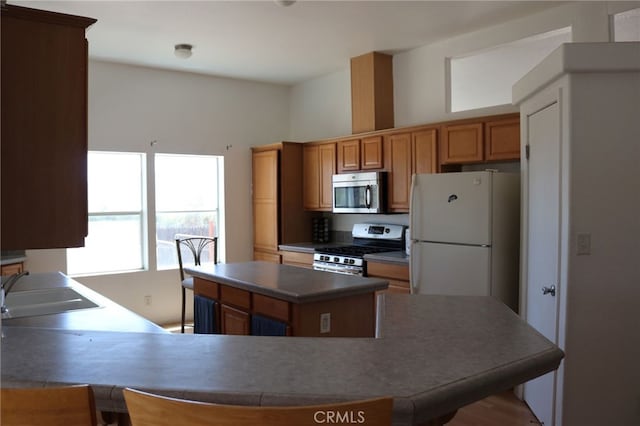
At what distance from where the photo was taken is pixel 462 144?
4074mm

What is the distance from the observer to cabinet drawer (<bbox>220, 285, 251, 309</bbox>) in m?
3.12

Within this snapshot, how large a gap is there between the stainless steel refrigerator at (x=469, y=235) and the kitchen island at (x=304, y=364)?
81.1 inches

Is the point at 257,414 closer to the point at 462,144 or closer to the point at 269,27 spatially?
the point at 462,144

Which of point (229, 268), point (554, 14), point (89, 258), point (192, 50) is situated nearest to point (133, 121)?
point (192, 50)

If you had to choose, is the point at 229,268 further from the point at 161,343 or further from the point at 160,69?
the point at 160,69

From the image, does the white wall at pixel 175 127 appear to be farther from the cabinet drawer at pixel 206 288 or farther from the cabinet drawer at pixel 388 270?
the cabinet drawer at pixel 388 270

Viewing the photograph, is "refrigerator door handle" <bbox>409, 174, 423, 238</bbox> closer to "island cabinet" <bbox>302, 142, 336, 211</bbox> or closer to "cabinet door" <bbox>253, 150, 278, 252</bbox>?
"island cabinet" <bbox>302, 142, 336, 211</bbox>

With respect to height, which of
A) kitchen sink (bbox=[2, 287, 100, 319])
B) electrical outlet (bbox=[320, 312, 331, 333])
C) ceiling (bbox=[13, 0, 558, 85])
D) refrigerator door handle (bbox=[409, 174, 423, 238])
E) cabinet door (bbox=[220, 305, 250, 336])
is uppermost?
ceiling (bbox=[13, 0, 558, 85])

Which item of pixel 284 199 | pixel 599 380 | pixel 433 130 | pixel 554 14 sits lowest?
pixel 599 380

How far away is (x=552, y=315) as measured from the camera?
2.65 metres

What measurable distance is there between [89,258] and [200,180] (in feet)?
4.91

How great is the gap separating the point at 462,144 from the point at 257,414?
3.65 metres

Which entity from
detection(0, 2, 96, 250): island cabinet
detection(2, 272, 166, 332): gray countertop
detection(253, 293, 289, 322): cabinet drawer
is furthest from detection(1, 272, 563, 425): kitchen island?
detection(253, 293, 289, 322): cabinet drawer

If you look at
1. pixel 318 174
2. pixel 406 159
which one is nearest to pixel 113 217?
pixel 318 174
